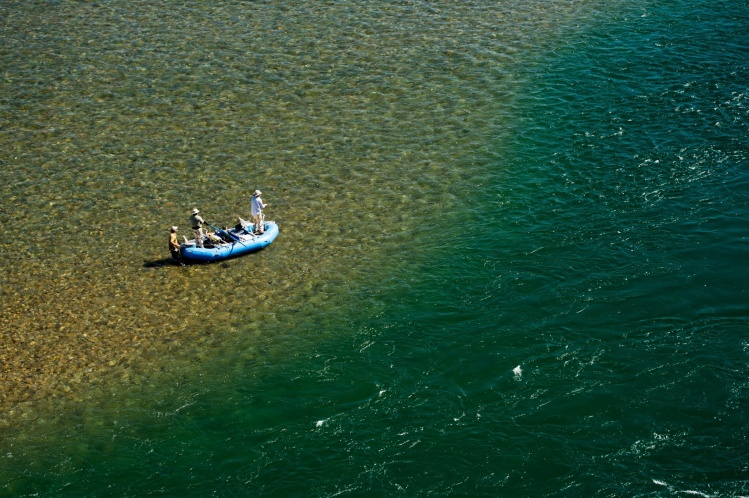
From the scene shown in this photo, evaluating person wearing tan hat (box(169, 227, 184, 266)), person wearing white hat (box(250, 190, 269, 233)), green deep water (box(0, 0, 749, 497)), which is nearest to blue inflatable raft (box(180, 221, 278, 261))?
person wearing tan hat (box(169, 227, 184, 266))

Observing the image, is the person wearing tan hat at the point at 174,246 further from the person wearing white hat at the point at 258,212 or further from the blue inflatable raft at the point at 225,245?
the person wearing white hat at the point at 258,212

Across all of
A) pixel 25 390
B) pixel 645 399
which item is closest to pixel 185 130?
pixel 25 390

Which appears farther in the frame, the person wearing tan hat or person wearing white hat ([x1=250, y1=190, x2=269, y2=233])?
person wearing white hat ([x1=250, y1=190, x2=269, y2=233])

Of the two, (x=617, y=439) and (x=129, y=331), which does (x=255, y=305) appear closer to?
(x=129, y=331)

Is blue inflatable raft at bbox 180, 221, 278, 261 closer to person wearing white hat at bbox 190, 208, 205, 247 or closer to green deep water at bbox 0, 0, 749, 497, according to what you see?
person wearing white hat at bbox 190, 208, 205, 247

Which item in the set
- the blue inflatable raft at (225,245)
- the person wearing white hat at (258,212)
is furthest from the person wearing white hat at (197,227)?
the person wearing white hat at (258,212)

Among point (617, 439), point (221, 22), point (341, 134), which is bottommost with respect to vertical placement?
point (617, 439)

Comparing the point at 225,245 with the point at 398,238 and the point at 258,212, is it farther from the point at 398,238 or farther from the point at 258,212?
the point at 398,238
